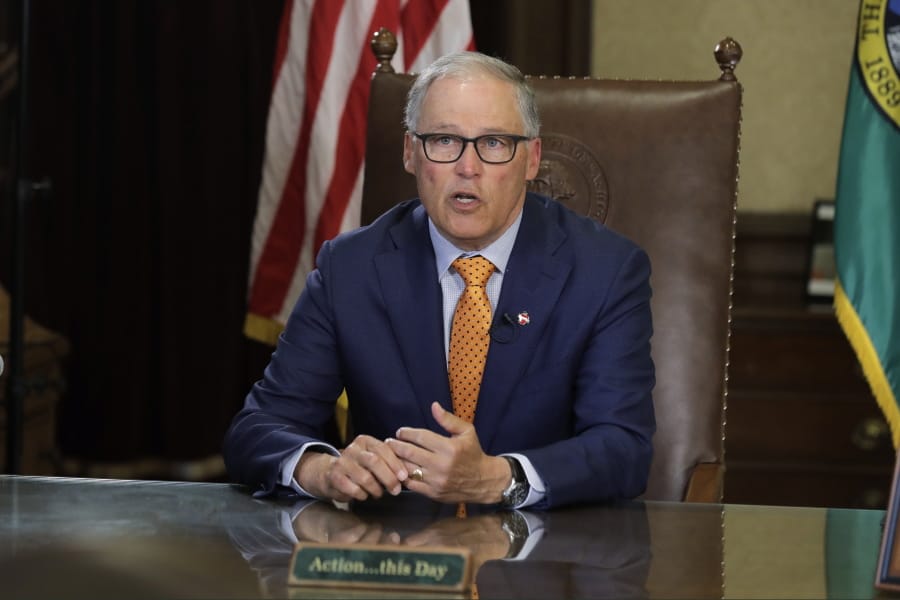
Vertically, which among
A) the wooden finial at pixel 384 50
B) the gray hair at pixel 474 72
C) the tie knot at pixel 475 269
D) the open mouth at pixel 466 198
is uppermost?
the wooden finial at pixel 384 50

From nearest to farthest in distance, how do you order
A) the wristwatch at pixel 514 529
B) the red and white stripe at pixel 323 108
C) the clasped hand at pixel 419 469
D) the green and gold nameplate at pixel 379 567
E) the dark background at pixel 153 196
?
the green and gold nameplate at pixel 379 567 → the wristwatch at pixel 514 529 → the clasped hand at pixel 419 469 → the red and white stripe at pixel 323 108 → the dark background at pixel 153 196

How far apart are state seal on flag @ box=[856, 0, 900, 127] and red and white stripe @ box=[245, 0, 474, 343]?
3.48ft

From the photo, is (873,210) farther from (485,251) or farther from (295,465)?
(295,465)

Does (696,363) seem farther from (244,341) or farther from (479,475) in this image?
(244,341)

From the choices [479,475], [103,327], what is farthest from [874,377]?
[103,327]

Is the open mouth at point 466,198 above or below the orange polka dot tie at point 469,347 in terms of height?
above

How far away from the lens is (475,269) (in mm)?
2387

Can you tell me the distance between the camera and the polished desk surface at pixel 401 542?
4.86 ft

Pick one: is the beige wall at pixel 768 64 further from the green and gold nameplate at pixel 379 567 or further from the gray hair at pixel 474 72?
the green and gold nameplate at pixel 379 567

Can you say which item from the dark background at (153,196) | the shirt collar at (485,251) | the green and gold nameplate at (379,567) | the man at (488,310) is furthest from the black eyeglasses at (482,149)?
the dark background at (153,196)

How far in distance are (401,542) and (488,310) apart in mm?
783

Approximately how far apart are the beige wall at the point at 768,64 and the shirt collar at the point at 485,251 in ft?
7.70

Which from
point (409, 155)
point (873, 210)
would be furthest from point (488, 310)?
point (873, 210)

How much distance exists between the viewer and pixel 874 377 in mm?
3391
